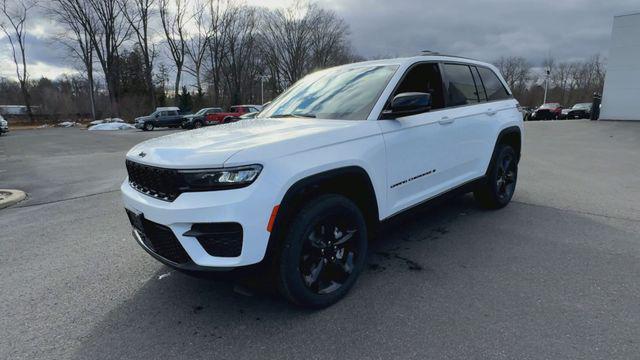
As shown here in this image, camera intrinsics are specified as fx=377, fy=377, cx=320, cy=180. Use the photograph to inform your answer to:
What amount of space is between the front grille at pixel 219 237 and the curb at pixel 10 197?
18.2 feet

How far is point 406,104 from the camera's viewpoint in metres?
2.96

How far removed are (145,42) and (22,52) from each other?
1620 cm

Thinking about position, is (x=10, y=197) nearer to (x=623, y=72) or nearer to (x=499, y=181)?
(x=499, y=181)

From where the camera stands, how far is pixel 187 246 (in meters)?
2.31

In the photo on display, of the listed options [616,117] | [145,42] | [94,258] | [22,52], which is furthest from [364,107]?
[22,52]

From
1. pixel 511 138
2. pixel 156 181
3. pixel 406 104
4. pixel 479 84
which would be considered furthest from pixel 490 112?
pixel 156 181

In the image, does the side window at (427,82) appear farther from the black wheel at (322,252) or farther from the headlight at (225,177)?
the headlight at (225,177)

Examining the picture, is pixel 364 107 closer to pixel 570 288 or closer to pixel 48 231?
pixel 570 288

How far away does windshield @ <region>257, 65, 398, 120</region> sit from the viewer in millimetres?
3205

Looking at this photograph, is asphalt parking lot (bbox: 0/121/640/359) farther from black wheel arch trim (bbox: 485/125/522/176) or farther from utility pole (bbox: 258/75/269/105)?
utility pole (bbox: 258/75/269/105)

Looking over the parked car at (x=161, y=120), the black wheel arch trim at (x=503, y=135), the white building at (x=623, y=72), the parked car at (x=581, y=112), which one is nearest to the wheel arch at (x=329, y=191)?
the black wheel arch trim at (x=503, y=135)

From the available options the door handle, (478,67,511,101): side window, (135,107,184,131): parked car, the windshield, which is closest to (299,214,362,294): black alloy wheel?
the windshield

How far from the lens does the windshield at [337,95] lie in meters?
3.21

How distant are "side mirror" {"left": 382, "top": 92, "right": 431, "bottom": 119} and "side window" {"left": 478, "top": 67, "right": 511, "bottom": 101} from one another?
2071 mm
